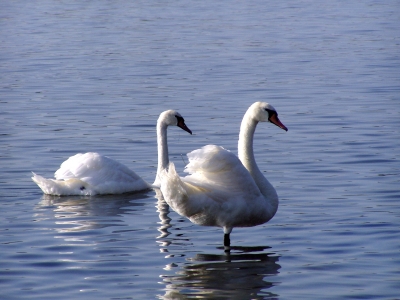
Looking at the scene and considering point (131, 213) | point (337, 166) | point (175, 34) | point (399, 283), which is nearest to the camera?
point (399, 283)

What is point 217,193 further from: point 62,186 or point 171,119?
point 171,119

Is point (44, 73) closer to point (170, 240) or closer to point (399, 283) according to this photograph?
point (170, 240)

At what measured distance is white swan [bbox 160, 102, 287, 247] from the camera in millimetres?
8288

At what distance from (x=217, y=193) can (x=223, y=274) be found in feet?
2.45

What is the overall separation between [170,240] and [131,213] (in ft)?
4.60

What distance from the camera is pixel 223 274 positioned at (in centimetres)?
831

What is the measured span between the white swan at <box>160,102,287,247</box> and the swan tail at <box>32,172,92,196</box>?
3.24 meters

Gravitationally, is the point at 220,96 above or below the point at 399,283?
above

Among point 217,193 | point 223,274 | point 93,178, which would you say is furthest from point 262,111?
point 93,178

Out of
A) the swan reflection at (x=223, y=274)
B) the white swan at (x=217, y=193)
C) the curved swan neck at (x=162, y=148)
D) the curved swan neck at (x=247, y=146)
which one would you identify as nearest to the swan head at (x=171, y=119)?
the curved swan neck at (x=162, y=148)

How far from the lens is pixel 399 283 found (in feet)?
25.8

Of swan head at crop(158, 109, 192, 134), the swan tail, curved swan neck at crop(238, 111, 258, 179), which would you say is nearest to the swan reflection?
curved swan neck at crop(238, 111, 258, 179)

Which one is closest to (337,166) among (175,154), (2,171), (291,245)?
(175,154)

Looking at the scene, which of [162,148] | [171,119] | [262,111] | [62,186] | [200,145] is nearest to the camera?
[262,111]
